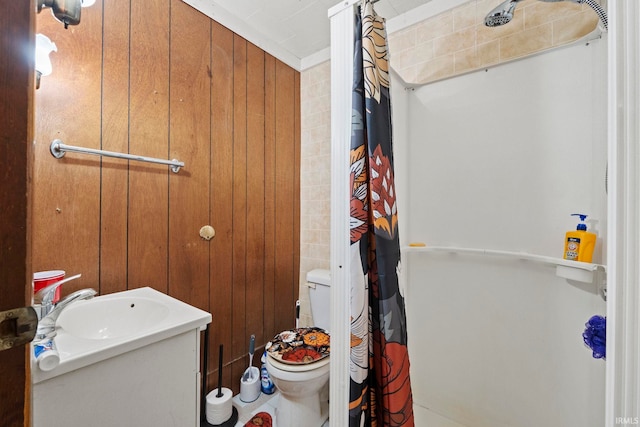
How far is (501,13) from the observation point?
100 centimetres

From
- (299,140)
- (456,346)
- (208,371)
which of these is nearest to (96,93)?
(299,140)

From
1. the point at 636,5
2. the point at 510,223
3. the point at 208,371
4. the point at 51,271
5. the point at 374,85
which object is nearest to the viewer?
the point at 636,5

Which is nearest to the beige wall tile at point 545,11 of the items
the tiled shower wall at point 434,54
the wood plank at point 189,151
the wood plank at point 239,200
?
the tiled shower wall at point 434,54

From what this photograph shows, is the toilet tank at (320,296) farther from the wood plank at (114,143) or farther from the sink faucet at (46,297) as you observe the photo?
the sink faucet at (46,297)

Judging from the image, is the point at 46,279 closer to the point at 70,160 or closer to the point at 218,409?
the point at 70,160

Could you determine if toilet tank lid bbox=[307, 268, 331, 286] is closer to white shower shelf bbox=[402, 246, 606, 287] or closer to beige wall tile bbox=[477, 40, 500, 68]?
white shower shelf bbox=[402, 246, 606, 287]

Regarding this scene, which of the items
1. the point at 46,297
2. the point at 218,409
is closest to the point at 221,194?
the point at 46,297

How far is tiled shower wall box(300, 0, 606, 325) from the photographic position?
124cm

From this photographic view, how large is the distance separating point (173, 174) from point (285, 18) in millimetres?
1186

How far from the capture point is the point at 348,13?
0.90 meters

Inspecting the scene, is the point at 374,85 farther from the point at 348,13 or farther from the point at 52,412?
the point at 52,412

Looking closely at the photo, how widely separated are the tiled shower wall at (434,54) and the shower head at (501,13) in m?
0.30

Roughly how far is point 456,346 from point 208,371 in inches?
54.0

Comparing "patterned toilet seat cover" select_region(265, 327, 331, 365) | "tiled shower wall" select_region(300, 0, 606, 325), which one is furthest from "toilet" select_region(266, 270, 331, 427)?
"tiled shower wall" select_region(300, 0, 606, 325)
